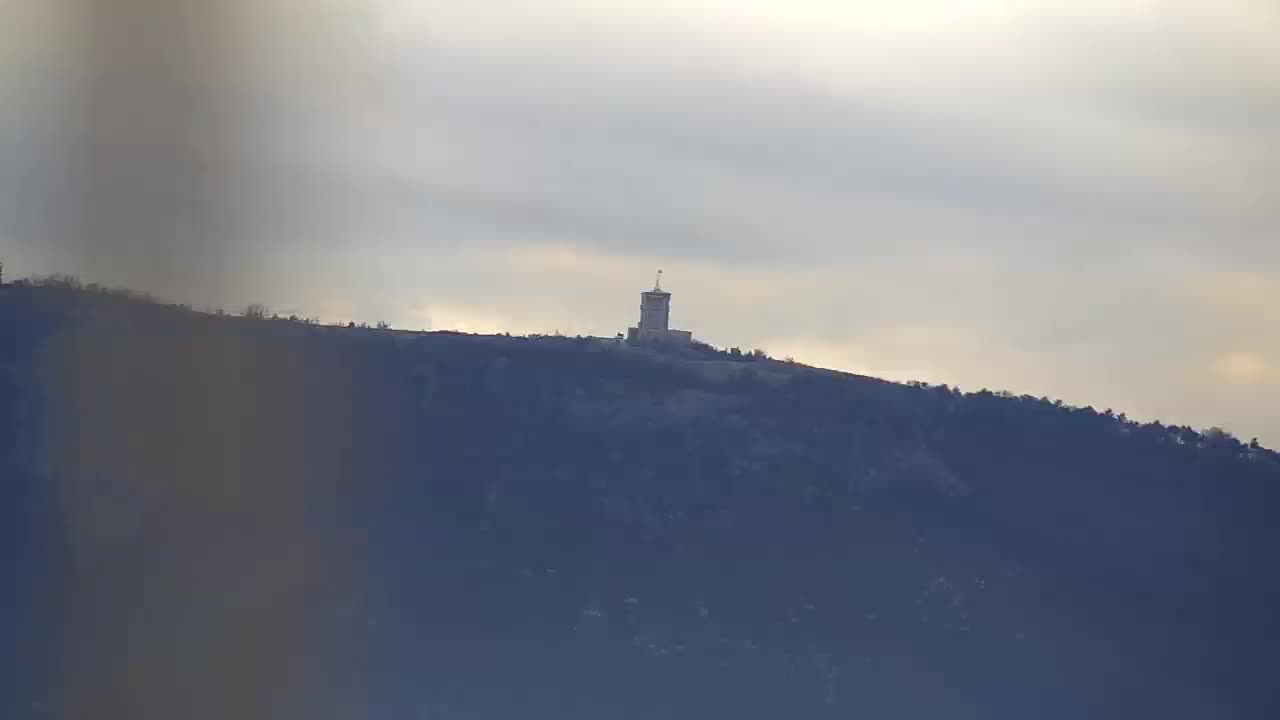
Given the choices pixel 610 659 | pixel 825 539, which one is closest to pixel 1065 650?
pixel 825 539

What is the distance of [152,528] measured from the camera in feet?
436

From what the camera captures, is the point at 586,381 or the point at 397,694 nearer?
the point at 397,694

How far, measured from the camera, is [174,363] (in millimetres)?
132750

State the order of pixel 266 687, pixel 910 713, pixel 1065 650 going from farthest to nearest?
pixel 1065 650 → pixel 910 713 → pixel 266 687

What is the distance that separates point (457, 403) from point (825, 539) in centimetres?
2493

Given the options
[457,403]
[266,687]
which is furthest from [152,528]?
[457,403]

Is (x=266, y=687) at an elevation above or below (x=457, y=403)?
below

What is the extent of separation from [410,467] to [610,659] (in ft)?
Result: 81.9

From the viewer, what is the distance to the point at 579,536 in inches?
6245

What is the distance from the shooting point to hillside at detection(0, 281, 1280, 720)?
129 m

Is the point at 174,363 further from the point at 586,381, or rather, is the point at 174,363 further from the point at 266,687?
the point at 586,381

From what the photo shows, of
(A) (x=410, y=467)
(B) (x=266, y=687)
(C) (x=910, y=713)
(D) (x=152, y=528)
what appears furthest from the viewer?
(A) (x=410, y=467)

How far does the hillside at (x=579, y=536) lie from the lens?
12888 centimetres

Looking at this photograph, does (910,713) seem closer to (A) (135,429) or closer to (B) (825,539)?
(B) (825,539)
